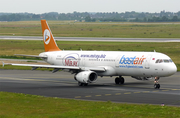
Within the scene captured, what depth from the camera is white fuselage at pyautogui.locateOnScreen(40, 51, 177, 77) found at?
146 feet

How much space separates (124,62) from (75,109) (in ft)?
60.1

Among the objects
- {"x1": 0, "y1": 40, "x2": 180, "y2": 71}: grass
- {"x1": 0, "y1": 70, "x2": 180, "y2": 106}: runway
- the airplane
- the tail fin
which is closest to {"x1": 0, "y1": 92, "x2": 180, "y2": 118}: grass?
{"x1": 0, "y1": 70, "x2": 180, "y2": 106}: runway

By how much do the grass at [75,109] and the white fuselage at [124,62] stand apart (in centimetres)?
1272

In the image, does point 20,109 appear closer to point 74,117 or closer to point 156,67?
point 74,117

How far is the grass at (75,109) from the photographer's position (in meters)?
27.1

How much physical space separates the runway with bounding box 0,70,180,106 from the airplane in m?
1.49

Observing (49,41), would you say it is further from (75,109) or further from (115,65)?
(75,109)

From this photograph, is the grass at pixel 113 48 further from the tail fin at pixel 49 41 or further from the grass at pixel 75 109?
the grass at pixel 75 109

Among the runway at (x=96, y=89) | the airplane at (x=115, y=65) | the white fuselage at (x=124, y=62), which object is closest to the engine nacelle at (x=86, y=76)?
the airplane at (x=115, y=65)

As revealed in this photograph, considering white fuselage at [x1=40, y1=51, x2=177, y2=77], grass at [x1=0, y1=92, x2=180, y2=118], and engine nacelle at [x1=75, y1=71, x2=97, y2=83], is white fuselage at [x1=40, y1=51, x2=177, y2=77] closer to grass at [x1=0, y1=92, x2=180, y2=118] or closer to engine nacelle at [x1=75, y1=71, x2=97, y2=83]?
engine nacelle at [x1=75, y1=71, x2=97, y2=83]

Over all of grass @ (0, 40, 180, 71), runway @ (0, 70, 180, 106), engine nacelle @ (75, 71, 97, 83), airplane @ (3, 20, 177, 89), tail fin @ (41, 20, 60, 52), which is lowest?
grass @ (0, 40, 180, 71)

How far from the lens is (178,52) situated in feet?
299

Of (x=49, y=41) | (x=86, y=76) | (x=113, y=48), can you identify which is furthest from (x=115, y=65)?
(x=113, y=48)

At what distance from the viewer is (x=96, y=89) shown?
44844 millimetres
